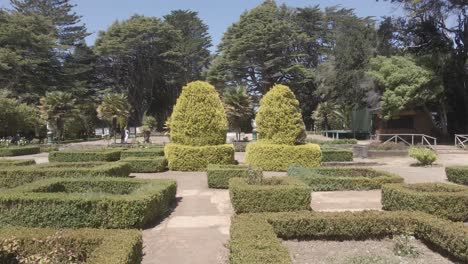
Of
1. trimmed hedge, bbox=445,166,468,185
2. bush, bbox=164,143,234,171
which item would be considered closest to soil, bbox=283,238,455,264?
trimmed hedge, bbox=445,166,468,185

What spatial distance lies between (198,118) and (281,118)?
3.37 m

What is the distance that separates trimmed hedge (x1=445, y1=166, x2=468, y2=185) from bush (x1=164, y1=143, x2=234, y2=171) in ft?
26.7

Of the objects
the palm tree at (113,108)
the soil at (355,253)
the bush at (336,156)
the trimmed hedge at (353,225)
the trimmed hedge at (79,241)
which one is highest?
the palm tree at (113,108)

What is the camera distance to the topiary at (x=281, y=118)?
17.6 meters

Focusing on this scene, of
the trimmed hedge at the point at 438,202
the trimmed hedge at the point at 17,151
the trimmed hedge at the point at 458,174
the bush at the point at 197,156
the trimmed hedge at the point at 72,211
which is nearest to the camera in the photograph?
the trimmed hedge at the point at 72,211

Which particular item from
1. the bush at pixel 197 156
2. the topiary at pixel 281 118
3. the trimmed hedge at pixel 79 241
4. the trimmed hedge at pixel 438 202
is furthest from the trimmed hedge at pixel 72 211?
the topiary at pixel 281 118

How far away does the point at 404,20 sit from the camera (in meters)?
36.8

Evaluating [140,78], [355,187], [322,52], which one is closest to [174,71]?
[140,78]

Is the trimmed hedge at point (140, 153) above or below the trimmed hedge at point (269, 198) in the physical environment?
above

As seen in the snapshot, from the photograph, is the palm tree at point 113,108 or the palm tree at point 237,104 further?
the palm tree at point 113,108

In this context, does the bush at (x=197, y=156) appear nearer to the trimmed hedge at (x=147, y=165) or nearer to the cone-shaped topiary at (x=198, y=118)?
the cone-shaped topiary at (x=198, y=118)

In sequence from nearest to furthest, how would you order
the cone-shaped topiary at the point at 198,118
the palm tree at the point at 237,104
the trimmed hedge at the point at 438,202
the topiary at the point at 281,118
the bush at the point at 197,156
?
1. the trimmed hedge at the point at 438,202
2. the topiary at the point at 281,118
3. the bush at the point at 197,156
4. the cone-shaped topiary at the point at 198,118
5. the palm tree at the point at 237,104

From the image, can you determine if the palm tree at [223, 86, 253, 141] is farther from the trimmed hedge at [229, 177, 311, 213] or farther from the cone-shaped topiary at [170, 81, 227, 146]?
the trimmed hedge at [229, 177, 311, 213]

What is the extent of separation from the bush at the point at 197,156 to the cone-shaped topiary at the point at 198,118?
394mm
